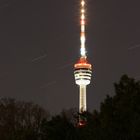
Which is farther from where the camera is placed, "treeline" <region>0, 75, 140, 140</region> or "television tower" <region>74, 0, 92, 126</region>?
"television tower" <region>74, 0, 92, 126</region>

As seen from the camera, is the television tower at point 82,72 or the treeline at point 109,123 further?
the television tower at point 82,72

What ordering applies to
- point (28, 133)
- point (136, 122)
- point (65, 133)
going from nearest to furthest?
point (136, 122), point (65, 133), point (28, 133)

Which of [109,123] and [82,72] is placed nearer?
[109,123]

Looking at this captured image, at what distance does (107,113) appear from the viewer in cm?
4266

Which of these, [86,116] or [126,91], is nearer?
[126,91]

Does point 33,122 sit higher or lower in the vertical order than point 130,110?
higher

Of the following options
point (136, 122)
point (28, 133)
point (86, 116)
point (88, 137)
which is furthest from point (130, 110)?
point (28, 133)

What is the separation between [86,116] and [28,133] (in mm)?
9893

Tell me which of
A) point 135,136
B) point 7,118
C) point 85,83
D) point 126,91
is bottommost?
point 135,136

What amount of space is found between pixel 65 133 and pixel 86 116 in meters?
2.25

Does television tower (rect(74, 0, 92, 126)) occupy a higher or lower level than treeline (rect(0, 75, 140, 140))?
higher

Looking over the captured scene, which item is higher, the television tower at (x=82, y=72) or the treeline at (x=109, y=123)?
the television tower at (x=82, y=72)

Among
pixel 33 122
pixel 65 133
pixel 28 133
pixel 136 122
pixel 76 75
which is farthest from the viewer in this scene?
pixel 76 75

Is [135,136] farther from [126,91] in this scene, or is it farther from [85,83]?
[85,83]
